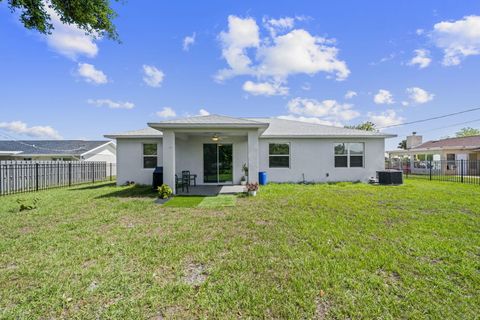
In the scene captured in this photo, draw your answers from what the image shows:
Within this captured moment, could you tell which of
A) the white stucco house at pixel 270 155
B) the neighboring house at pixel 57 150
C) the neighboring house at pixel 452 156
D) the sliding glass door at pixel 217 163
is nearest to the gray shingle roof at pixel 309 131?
A: the white stucco house at pixel 270 155

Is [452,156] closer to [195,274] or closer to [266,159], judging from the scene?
[266,159]

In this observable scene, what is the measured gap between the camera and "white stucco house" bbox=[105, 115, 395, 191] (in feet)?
40.2

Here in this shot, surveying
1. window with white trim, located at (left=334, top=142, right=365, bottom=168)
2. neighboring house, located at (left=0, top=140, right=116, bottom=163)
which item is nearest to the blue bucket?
window with white trim, located at (left=334, top=142, right=365, bottom=168)

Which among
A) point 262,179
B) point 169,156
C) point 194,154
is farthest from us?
point 194,154

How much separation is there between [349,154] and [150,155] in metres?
12.0

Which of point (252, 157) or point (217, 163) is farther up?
point (252, 157)

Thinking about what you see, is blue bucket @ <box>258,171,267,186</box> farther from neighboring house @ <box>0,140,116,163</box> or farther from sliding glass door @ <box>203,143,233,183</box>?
neighboring house @ <box>0,140,116,163</box>

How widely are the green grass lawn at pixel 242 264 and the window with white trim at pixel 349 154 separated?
677cm

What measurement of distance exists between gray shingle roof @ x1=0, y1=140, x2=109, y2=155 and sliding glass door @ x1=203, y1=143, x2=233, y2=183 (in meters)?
17.7

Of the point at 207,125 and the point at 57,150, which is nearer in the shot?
the point at 207,125

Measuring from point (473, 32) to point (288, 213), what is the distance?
1796 centimetres

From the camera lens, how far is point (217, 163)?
1252 cm

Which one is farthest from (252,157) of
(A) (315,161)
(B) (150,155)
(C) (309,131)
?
(B) (150,155)

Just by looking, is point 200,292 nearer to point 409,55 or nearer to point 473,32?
point 409,55
